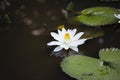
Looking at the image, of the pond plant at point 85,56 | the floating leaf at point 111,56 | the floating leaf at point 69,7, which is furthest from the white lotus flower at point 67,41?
the floating leaf at point 69,7

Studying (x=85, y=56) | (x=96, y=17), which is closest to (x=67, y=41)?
(x=85, y=56)

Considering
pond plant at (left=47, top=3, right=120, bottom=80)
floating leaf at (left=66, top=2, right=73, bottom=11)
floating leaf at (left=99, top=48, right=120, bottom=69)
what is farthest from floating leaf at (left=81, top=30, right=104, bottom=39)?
floating leaf at (left=66, top=2, right=73, bottom=11)

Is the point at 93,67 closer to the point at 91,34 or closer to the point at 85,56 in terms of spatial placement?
the point at 85,56

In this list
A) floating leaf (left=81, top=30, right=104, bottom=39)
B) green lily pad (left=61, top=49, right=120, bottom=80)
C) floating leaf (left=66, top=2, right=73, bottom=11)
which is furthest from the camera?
floating leaf (left=66, top=2, right=73, bottom=11)

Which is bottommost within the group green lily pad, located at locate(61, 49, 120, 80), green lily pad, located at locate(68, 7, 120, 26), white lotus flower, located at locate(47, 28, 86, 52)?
green lily pad, located at locate(61, 49, 120, 80)

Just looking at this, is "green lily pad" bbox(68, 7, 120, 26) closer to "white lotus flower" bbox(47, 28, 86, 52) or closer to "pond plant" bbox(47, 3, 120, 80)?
"pond plant" bbox(47, 3, 120, 80)

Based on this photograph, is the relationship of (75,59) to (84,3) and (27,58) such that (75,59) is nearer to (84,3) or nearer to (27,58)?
(27,58)

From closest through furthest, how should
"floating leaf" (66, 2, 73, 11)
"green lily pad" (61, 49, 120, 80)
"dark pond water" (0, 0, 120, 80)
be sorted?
"green lily pad" (61, 49, 120, 80), "dark pond water" (0, 0, 120, 80), "floating leaf" (66, 2, 73, 11)
